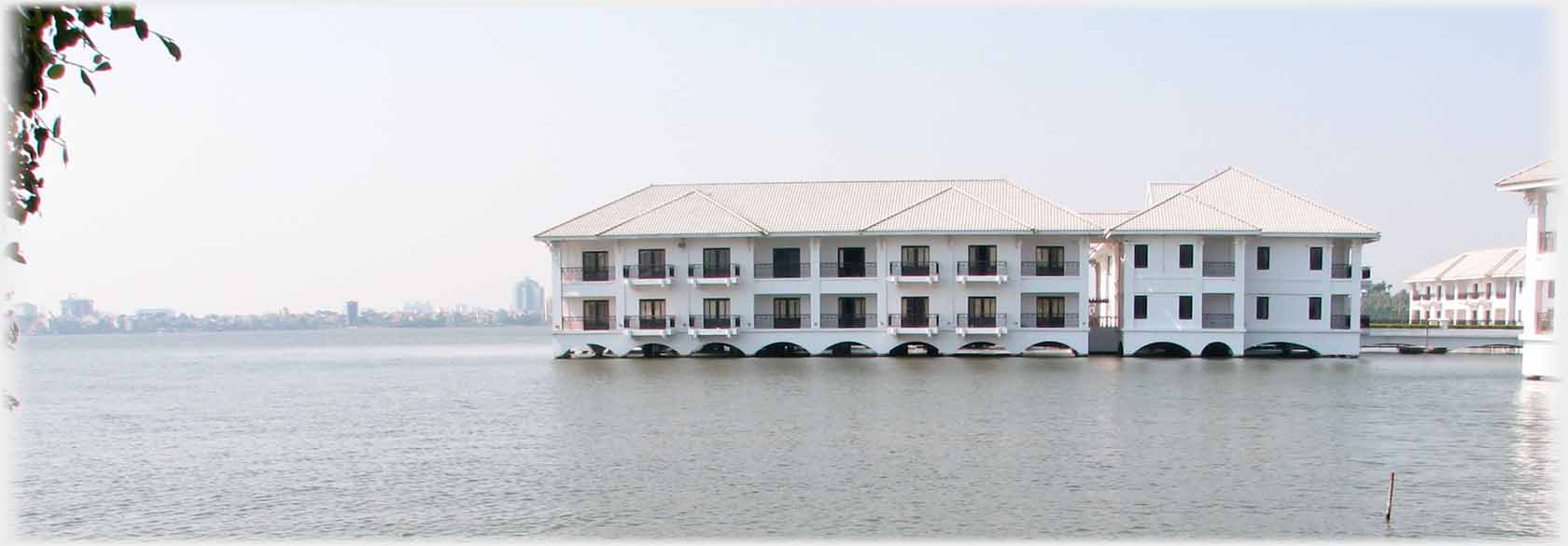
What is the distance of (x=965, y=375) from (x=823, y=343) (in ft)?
→ 36.7

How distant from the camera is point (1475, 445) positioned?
20.7 m

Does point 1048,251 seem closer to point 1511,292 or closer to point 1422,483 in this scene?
point 1422,483

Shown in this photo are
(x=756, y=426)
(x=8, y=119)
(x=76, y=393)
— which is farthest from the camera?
(x=76, y=393)

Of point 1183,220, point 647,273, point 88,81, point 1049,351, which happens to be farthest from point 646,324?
point 88,81

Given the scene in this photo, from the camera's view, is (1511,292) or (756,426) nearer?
(756,426)

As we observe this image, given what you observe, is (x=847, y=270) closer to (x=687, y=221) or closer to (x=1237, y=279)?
(x=687, y=221)

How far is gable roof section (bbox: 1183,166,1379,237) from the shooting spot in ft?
158

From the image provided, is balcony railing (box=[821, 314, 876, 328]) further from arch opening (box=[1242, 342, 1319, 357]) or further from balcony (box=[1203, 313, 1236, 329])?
arch opening (box=[1242, 342, 1319, 357])

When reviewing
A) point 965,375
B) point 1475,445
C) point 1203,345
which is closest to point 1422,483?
point 1475,445

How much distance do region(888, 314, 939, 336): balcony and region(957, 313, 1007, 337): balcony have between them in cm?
98

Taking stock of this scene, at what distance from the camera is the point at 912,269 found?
48438 millimetres

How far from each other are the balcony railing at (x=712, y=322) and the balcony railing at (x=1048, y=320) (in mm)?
10942

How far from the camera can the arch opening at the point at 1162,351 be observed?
48219 mm

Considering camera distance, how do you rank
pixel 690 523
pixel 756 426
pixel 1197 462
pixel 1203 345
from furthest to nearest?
1. pixel 1203 345
2. pixel 756 426
3. pixel 1197 462
4. pixel 690 523
